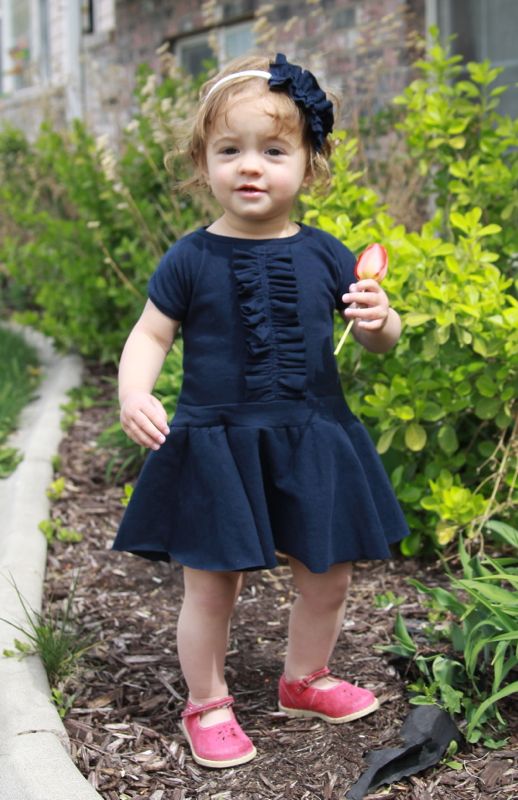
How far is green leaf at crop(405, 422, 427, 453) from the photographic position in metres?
2.96

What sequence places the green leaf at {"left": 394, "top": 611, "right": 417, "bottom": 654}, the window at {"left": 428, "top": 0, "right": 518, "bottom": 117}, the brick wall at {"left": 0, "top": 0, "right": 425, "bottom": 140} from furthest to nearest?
1. the brick wall at {"left": 0, "top": 0, "right": 425, "bottom": 140}
2. the window at {"left": 428, "top": 0, "right": 518, "bottom": 117}
3. the green leaf at {"left": 394, "top": 611, "right": 417, "bottom": 654}

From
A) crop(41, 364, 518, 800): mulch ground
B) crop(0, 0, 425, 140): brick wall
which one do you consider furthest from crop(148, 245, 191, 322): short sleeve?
crop(0, 0, 425, 140): brick wall

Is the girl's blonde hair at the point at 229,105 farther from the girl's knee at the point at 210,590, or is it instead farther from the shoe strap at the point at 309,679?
the shoe strap at the point at 309,679

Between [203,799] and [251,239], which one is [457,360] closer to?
[251,239]

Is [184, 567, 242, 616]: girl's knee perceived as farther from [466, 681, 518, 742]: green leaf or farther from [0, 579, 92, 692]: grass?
[466, 681, 518, 742]: green leaf

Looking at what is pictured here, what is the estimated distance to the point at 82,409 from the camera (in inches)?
205

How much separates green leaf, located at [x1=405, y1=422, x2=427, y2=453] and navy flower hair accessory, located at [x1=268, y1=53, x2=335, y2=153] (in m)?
1.05

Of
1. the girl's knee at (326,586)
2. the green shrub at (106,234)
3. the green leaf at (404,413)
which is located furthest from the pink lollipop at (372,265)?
the green shrub at (106,234)

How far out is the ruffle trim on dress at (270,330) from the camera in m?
2.17

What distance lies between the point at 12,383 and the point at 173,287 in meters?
3.44

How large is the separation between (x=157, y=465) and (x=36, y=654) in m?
0.68

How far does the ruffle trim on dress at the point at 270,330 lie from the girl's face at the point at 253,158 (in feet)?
0.41

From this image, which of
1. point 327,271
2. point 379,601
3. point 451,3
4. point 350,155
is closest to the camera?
point 327,271

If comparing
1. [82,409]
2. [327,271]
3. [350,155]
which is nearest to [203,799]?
[327,271]
